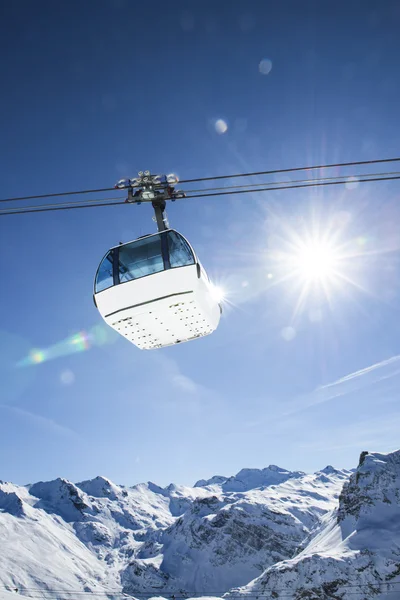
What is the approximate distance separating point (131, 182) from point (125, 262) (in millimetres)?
2314

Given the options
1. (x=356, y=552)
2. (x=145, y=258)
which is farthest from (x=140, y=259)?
(x=356, y=552)

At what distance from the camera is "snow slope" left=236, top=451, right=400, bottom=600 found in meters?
118

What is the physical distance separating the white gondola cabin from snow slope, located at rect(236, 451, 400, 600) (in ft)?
453

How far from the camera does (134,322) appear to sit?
11.5 metres

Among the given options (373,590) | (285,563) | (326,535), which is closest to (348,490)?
(326,535)

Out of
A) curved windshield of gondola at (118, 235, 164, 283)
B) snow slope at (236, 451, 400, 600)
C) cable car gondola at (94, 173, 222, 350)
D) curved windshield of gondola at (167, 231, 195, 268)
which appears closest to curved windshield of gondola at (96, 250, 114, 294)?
cable car gondola at (94, 173, 222, 350)

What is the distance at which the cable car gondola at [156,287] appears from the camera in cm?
1072

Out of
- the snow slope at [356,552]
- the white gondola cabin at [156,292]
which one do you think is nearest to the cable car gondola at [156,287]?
the white gondola cabin at [156,292]

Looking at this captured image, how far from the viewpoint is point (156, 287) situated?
10758mm

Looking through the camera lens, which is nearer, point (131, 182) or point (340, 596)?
point (131, 182)

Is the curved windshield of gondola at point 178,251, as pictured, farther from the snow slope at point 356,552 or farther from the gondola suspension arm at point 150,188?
the snow slope at point 356,552

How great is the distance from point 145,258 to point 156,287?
127 centimetres

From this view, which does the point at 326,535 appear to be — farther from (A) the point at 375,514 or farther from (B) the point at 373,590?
(B) the point at 373,590

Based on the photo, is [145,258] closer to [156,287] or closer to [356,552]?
[156,287]
